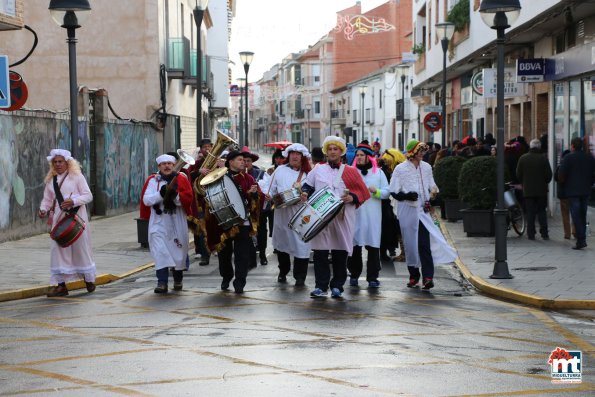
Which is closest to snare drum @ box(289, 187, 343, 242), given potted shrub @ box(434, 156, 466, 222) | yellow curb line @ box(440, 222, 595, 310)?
yellow curb line @ box(440, 222, 595, 310)

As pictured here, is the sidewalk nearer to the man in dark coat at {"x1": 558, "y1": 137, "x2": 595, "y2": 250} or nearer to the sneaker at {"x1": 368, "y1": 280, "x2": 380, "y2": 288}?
the man in dark coat at {"x1": 558, "y1": 137, "x2": 595, "y2": 250}

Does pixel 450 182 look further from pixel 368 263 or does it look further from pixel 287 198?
pixel 287 198

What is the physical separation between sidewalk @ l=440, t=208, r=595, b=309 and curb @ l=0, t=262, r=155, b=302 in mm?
4521

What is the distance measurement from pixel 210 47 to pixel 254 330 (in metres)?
49.0

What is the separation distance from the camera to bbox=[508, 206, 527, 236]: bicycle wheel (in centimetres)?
1862

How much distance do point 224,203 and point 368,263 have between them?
1.95 metres

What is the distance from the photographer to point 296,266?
12.8 meters

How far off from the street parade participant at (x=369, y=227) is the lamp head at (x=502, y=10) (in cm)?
228

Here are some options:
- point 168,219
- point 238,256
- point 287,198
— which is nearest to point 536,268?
point 287,198

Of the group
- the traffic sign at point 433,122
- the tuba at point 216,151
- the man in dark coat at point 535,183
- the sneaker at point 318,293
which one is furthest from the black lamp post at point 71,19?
the traffic sign at point 433,122

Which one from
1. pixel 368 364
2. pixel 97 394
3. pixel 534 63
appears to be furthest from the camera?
pixel 534 63

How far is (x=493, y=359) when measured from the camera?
7.80m

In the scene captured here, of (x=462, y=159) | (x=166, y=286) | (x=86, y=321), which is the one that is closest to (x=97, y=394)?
(x=86, y=321)

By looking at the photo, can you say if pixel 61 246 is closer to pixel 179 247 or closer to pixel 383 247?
pixel 179 247
